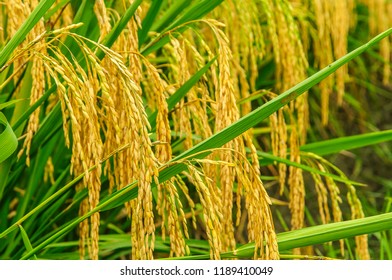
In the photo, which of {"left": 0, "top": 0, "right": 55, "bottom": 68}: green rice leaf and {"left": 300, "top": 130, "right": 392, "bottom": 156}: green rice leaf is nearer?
{"left": 0, "top": 0, "right": 55, "bottom": 68}: green rice leaf

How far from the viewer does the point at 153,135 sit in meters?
1.73

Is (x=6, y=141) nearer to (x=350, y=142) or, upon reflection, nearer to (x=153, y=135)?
(x=153, y=135)

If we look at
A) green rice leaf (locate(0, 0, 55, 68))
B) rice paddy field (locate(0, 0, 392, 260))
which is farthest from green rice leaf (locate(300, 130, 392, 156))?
green rice leaf (locate(0, 0, 55, 68))

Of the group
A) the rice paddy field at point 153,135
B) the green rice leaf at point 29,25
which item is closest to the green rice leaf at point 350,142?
the rice paddy field at point 153,135

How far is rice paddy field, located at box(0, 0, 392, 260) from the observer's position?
1.17 m

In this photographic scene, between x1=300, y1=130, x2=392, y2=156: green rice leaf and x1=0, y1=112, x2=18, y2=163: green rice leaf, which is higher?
x1=300, y1=130, x2=392, y2=156: green rice leaf

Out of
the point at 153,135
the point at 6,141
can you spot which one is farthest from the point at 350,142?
the point at 6,141

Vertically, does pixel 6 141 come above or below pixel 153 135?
below

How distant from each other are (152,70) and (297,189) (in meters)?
0.60

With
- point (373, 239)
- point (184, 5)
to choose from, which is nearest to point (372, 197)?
point (373, 239)

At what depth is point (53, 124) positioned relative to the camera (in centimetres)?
153

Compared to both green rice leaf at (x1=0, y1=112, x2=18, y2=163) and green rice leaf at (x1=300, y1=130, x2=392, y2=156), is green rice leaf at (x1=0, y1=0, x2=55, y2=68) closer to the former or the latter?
green rice leaf at (x1=0, y1=112, x2=18, y2=163)

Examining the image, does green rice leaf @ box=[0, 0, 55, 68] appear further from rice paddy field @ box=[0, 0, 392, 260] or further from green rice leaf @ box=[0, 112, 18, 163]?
green rice leaf @ box=[0, 112, 18, 163]

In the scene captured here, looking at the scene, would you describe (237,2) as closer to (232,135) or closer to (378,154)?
(232,135)
